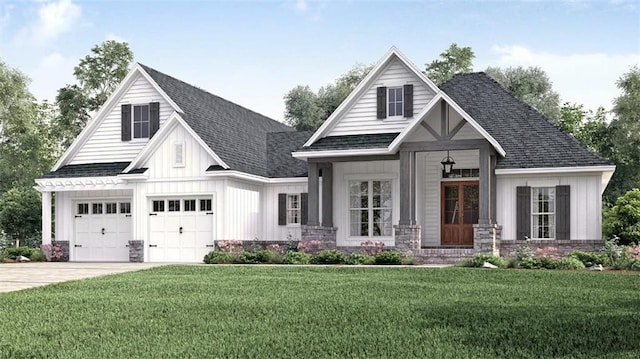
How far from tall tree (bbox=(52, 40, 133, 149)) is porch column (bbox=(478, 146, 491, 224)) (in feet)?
86.0

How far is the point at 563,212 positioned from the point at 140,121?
1436 centimetres

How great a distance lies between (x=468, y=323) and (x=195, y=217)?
16.3 m

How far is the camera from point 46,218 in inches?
1066

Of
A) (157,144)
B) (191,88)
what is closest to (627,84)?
(191,88)

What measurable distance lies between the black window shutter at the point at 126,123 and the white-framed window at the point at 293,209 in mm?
5988

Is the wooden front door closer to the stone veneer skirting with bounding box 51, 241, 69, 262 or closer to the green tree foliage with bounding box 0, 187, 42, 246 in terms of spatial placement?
the stone veneer skirting with bounding box 51, 241, 69, 262

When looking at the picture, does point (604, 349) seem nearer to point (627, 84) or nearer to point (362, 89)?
point (362, 89)

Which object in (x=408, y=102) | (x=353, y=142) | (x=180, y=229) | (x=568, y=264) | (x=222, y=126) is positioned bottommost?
(x=568, y=264)

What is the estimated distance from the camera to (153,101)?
26.9m

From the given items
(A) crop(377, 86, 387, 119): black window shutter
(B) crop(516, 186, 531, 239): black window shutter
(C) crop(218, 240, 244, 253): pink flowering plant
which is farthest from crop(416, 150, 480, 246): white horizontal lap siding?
(C) crop(218, 240, 244, 253): pink flowering plant

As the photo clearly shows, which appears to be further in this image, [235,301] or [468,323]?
[235,301]

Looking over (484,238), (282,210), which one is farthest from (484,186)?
(282,210)

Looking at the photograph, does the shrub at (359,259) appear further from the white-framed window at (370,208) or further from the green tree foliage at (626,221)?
the green tree foliage at (626,221)

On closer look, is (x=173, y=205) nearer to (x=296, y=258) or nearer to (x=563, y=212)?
(x=296, y=258)
